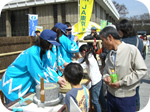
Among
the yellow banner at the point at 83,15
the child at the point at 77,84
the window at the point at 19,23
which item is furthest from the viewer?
the window at the point at 19,23

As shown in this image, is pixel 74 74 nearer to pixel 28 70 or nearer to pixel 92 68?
pixel 28 70

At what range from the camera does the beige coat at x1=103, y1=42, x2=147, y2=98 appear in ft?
4.91

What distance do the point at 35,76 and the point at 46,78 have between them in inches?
6.1

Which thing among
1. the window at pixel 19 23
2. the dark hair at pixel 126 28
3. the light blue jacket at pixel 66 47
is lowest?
the light blue jacket at pixel 66 47

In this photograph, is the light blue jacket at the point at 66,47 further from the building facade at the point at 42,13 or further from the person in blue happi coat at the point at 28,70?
the building facade at the point at 42,13

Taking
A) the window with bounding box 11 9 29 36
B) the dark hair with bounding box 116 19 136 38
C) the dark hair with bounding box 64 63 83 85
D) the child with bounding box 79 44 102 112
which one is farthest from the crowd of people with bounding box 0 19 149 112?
the window with bounding box 11 9 29 36

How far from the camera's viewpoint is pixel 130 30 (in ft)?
6.61

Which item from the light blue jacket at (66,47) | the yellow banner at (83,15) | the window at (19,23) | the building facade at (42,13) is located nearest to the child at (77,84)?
the light blue jacket at (66,47)

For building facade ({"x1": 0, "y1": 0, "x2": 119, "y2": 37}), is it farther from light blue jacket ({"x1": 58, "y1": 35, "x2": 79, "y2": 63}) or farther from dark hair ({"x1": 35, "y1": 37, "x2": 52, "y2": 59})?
dark hair ({"x1": 35, "y1": 37, "x2": 52, "y2": 59})

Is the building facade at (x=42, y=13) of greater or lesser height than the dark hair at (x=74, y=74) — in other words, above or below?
above

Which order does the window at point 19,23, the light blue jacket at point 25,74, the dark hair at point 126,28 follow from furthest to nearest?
the window at point 19,23
the dark hair at point 126,28
the light blue jacket at point 25,74

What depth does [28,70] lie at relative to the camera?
65.1 inches

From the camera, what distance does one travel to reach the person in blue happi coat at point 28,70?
1.63m

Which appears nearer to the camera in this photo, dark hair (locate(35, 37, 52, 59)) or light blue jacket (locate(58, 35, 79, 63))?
dark hair (locate(35, 37, 52, 59))
